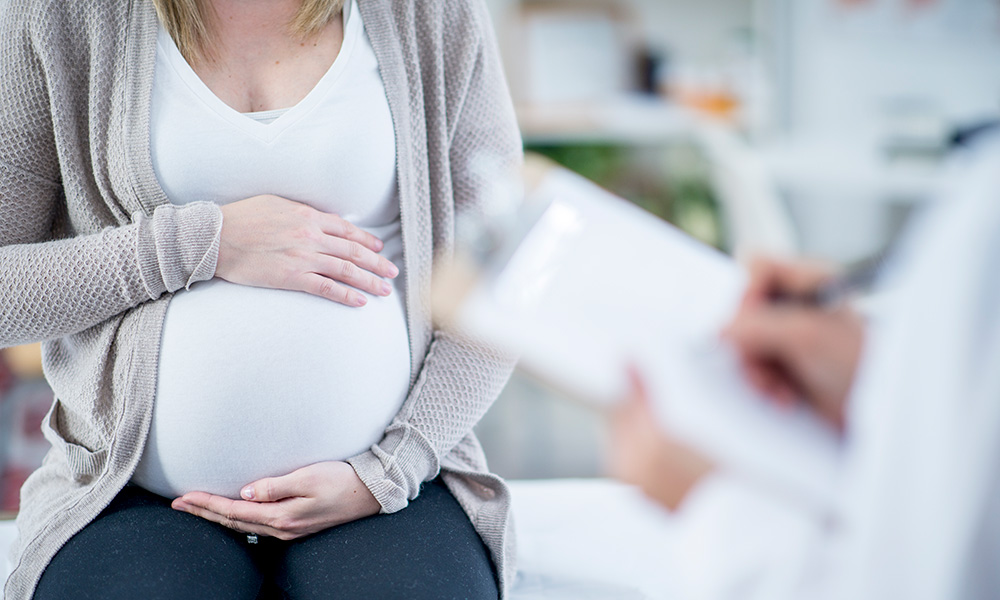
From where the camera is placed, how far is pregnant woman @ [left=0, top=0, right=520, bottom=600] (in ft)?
2.24

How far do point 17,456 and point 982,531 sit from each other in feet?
6.59

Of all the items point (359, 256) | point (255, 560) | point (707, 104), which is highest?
point (359, 256)

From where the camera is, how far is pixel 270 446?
27.4 inches

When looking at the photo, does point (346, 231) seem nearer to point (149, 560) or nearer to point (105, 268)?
point (105, 268)

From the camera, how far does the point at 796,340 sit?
39 cm

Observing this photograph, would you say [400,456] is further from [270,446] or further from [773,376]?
[773,376]

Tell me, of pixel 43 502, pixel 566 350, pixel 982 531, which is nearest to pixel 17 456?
pixel 43 502

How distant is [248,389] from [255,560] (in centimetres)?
15

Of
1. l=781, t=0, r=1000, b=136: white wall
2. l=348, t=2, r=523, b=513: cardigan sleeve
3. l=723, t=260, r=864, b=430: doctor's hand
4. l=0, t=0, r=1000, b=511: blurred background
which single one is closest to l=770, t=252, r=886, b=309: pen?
l=723, t=260, r=864, b=430: doctor's hand

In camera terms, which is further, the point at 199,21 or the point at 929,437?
the point at 199,21

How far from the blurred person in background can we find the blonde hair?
0.53m

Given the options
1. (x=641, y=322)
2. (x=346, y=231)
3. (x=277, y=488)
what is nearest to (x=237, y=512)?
(x=277, y=488)

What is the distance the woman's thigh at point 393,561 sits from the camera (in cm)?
65

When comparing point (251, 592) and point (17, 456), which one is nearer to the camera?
point (251, 592)
